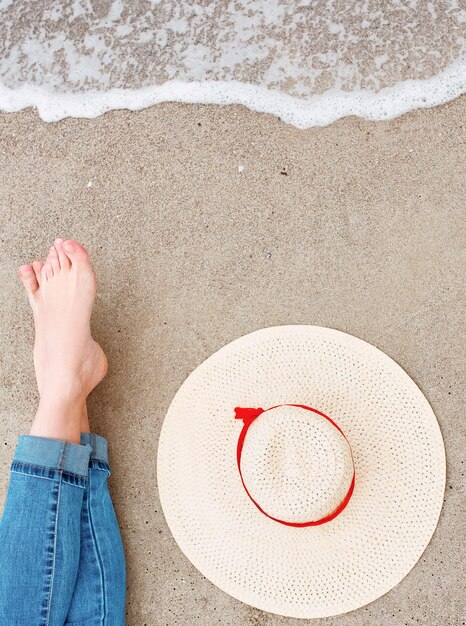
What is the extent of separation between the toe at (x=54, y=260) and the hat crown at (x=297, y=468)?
1.58 ft

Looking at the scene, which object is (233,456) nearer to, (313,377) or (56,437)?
(313,377)

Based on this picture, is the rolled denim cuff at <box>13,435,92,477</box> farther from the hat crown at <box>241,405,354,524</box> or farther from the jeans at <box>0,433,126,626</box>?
the hat crown at <box>241,405,354,524</box>

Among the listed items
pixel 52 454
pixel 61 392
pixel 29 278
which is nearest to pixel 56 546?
pixel 52 454

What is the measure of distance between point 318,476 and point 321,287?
0.38 meters

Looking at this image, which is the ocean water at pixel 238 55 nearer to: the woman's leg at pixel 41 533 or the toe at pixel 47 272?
the toe at pixel 47 272

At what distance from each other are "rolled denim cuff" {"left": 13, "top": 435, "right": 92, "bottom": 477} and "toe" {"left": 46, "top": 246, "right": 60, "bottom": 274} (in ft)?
0.96

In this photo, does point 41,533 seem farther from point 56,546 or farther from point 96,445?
point 96,445

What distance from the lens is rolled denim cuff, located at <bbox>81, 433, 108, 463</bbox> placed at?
996 millimetres

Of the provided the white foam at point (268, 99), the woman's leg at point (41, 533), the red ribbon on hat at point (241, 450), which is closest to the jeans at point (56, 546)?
the woman's leg at point (41, 533)

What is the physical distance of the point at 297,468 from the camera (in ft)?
2.53

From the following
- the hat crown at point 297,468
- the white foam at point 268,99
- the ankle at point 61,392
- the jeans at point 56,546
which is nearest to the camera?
the hat crown at point 297,468

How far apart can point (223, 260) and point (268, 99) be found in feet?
1.06

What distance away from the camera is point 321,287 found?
1042 mm

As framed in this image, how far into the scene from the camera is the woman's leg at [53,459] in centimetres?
88
